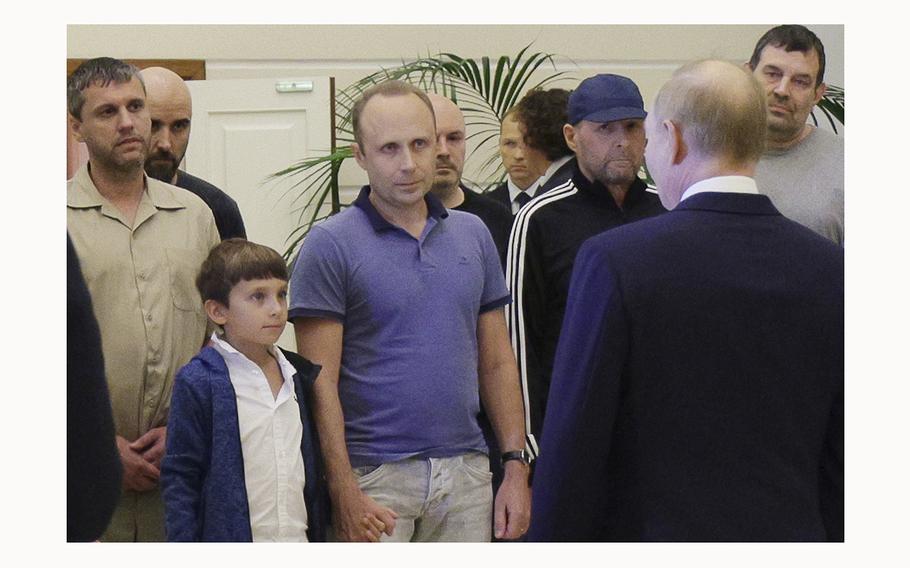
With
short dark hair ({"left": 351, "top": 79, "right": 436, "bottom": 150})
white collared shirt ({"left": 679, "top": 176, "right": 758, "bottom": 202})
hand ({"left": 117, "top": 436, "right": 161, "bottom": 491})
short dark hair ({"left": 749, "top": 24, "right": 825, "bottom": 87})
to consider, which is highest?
short dark hair ({"left": 749, "top": 24, "right": 825, "bottom": 87})

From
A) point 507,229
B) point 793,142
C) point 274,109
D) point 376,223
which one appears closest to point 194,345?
point 376,223

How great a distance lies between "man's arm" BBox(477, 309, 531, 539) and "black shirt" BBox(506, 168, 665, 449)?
3.4 inches

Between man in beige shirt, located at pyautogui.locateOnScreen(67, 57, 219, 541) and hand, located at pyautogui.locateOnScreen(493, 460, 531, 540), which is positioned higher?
man in beige shirt, located at pyautogui.locateOnScreen(67, 57, 219, 541)

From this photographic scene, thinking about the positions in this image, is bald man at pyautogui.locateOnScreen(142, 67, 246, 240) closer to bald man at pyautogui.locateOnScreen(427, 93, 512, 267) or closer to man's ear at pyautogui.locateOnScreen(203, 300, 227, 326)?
man's ear at pyautogui.locateOnScreen(203, 300, 227, 326)

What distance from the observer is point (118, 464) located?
187 centimetres

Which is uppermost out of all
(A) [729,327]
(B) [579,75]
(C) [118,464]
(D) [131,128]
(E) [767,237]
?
(B) [579,75]

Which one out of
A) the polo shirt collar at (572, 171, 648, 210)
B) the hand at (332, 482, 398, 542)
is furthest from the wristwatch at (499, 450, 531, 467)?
the polo shirt collar at (572, 171, 648, 210)

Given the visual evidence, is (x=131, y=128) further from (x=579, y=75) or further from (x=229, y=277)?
(x=579, y=75)

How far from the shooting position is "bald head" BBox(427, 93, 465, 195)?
3.20 meters

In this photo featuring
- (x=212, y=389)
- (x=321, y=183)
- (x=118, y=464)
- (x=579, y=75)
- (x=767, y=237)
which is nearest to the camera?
(x=118, y=464)

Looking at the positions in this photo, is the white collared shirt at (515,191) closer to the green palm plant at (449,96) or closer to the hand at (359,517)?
the green palm plant at (449,96)

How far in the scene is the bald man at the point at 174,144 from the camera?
2994 mm

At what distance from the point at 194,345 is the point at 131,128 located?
0.55 meters

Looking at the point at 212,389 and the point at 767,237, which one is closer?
the point at 767,237
